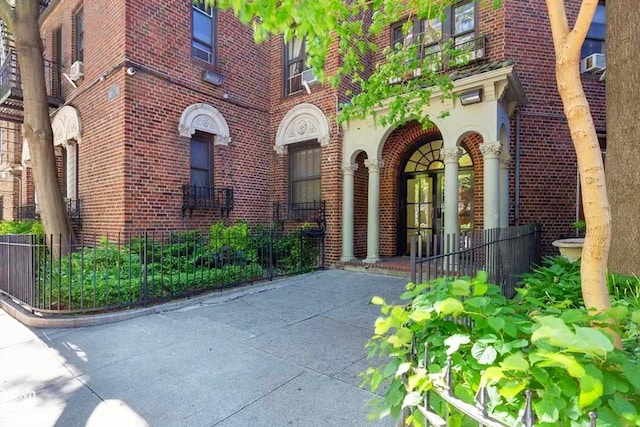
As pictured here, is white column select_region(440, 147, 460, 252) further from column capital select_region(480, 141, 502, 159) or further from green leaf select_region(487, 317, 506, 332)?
green leaf select_region(487, 317, 506, 332)

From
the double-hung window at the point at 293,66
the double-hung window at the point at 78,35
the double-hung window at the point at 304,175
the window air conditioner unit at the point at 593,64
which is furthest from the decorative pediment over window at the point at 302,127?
the window air conditioner unit at the point at 593,64

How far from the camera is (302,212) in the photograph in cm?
942

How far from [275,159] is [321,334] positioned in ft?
22.0

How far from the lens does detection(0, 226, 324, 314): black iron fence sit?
520 cm

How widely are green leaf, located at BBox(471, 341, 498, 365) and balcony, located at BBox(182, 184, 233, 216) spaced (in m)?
7.55

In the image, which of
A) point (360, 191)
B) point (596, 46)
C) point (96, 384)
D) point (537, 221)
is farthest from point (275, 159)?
point (596, 46)

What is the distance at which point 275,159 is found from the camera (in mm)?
10070

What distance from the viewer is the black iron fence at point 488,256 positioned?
353 cm

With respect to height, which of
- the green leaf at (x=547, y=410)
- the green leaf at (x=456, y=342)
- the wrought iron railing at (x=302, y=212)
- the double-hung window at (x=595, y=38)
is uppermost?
the double-hung window at (x=595, y=38)

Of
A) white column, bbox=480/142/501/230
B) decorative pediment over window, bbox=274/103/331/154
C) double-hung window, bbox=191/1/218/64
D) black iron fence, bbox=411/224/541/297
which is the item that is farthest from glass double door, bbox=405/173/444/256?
double-hung window, bbox=191/1/218/64

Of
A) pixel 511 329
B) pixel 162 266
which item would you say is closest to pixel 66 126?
pixel 162 266

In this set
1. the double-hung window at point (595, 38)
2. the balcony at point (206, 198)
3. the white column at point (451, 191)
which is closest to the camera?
the white column at point (451, 191)

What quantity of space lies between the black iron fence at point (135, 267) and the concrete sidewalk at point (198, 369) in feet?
1.81

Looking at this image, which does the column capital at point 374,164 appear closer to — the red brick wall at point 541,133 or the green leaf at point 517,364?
the red brick wall at point 541,133
